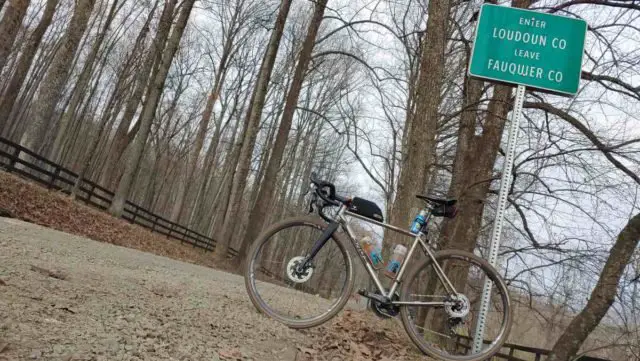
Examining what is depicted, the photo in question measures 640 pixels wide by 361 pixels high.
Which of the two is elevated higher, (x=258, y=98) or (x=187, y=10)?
(x=187, y=10)

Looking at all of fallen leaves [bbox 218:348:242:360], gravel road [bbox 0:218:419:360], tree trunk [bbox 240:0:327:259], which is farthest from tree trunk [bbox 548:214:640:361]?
tree trunk [bbox 240:0:327:259]

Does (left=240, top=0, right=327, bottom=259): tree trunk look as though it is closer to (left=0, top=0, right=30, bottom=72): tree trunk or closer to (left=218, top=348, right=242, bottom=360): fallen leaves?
(left=0, top=0, right=30, bottom=72): tree trunk

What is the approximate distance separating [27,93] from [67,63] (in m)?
28.7

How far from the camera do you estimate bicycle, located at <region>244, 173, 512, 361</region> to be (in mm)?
3371

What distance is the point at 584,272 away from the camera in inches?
239

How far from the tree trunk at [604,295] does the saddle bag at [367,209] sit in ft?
9.54

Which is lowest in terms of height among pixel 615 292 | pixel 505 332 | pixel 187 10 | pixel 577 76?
pixel 505 332

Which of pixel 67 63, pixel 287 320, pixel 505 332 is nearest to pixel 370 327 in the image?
pixel 287 320

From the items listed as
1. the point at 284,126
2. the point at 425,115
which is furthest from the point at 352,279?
the point at 284,126

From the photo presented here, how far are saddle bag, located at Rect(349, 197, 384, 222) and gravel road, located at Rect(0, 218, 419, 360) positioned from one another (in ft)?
3.18

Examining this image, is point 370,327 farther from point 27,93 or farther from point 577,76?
point 27,93

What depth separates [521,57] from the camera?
3.33m

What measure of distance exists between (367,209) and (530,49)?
1.76m

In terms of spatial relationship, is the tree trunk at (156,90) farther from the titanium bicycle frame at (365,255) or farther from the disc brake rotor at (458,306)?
the disc brake rotor at (458,306)
